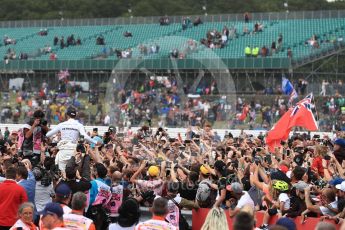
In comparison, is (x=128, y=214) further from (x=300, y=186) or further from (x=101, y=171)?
(x=101, y=171)

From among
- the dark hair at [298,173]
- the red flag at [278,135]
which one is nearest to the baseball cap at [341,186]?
the dark hair at [298,173]

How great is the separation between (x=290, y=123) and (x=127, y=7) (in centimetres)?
6885

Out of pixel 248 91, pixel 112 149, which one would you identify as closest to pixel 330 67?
pixel 248 91

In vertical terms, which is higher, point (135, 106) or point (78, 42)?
point (78, 42)

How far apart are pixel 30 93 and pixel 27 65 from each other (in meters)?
5.37

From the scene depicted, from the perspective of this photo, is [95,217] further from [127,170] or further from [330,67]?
[330,67]

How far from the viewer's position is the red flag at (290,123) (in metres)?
22.5

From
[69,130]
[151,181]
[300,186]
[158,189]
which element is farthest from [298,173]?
[69,130]

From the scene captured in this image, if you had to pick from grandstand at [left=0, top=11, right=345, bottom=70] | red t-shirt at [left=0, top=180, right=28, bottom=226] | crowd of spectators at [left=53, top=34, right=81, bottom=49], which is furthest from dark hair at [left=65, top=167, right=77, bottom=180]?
crowd of spectators at [left=53, top=34, right=81, bottom=49]

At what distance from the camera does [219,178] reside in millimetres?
14727

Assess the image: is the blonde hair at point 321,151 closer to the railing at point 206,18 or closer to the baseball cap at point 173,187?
the baseball cap at point 173,187

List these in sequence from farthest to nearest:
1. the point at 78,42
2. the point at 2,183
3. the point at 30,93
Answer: the point at 78,42, the point at 30,93, the point at 2,183

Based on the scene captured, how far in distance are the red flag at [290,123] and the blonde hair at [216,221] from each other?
9324mm

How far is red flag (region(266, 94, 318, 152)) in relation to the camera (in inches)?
888
